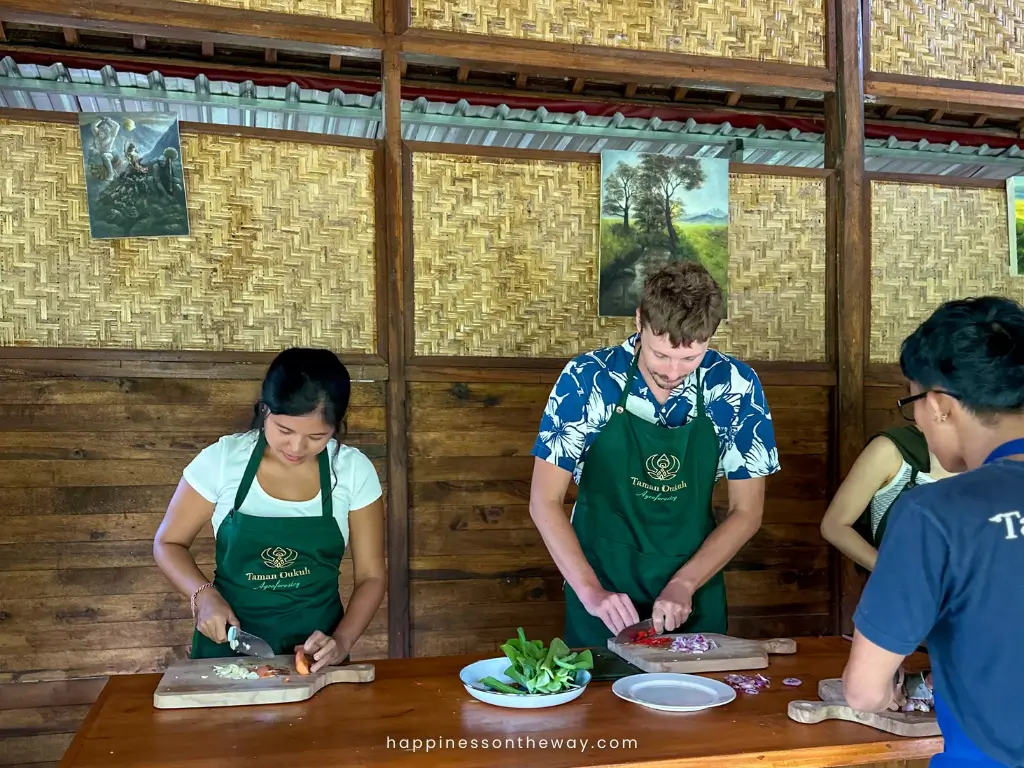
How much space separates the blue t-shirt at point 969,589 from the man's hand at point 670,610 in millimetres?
1016

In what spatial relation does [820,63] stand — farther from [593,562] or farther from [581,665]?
[581,665]

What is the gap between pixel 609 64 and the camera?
3955mm

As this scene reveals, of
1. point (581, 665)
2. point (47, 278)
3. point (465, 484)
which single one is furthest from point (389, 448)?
point (581, 665)

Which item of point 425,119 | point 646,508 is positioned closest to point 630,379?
point 646,508

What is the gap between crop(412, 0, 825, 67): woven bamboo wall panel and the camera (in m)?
3.82

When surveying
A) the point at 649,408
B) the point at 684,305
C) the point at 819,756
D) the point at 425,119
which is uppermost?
the point at 425,119

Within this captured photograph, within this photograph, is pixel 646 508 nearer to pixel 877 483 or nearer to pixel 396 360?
pixel 877 483

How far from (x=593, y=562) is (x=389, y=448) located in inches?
48.5

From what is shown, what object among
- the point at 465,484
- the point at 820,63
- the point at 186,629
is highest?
the point at 820,63

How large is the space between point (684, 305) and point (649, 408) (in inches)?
19.7

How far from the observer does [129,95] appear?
4.78 meters

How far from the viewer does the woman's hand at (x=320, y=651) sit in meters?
2.28

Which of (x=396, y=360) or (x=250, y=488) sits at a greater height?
(x=396, y=360)

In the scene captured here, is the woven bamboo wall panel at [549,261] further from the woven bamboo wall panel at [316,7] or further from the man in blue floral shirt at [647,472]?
the man in blue floral shirt at [647,472]
